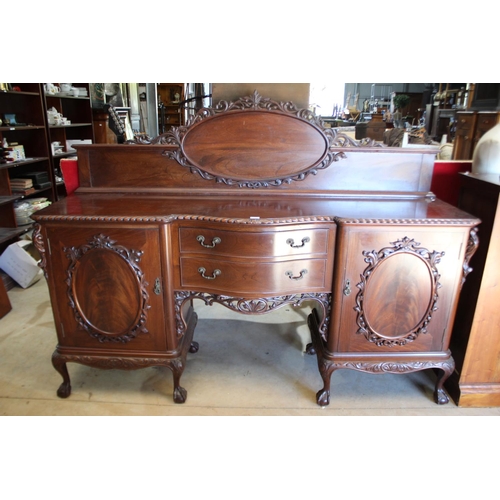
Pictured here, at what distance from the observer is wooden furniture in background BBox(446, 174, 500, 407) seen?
63.3 inches

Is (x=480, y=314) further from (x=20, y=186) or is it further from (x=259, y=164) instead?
(x=20, y=186)

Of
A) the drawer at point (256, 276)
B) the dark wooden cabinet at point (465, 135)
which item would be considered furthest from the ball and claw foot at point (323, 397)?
the dark wooden cabinet at point (465, 135)

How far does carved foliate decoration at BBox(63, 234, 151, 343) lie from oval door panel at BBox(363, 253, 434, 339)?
0.90m

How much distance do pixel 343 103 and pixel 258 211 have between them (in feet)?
34.7

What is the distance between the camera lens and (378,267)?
1579 millimetres

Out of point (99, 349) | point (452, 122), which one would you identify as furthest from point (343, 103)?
point (99, 349)

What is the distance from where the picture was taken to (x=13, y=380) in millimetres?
1927

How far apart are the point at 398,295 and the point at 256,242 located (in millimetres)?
621

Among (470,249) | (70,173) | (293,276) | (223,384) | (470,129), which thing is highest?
(470,129)

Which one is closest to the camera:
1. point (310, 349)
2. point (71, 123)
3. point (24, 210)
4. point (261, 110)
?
point (261, 110)

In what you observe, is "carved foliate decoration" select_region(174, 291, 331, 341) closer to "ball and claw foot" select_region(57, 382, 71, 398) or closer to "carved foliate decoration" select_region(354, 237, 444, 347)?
"carved foliate decoration" select_region(354, 237, 444, 347)

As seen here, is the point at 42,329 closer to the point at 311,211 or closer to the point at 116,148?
the point at 116,148

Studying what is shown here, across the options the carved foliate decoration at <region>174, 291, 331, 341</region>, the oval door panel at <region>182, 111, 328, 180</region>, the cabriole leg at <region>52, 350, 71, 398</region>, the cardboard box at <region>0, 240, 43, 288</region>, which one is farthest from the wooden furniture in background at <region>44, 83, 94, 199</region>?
→ the carved foliate decoration at <region>174, 291, 331, 341</region>

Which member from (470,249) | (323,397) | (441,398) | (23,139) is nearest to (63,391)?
(323,397)
